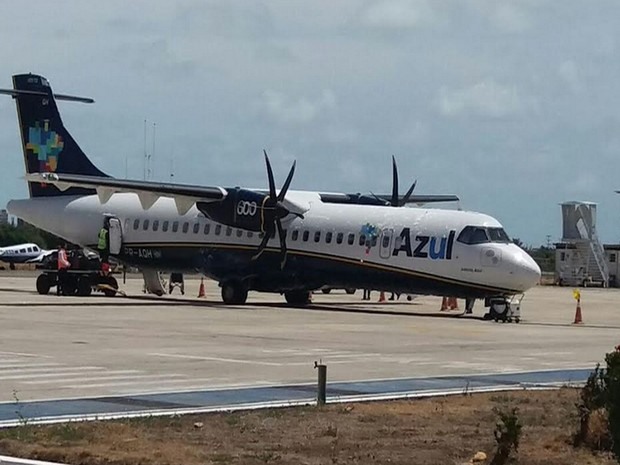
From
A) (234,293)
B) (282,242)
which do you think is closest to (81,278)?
(234,293)

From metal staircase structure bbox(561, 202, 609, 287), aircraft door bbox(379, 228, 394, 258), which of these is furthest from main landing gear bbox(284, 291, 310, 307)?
metal staircase structure bbox(561, 202, 609, 287)

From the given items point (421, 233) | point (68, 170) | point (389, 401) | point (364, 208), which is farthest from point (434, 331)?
point (68, 170)

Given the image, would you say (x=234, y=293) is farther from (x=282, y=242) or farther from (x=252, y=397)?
(x=252, y=397)

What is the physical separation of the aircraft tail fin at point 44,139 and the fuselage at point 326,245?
984 mm

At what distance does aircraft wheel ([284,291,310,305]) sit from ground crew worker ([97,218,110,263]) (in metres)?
5.97

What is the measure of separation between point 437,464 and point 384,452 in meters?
0.69

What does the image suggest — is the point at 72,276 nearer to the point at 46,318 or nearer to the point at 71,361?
the point at 46,318

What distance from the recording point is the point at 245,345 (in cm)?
2206

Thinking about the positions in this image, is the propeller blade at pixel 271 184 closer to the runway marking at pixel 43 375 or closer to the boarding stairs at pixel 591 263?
the runway marking at pixel 43 375

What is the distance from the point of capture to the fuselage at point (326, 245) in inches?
1315

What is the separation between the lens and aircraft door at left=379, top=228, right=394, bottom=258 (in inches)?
1361

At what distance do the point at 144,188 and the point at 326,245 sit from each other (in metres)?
5.46

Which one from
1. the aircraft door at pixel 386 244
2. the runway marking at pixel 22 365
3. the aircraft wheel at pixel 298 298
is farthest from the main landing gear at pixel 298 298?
the runway marking at pixel 22 365

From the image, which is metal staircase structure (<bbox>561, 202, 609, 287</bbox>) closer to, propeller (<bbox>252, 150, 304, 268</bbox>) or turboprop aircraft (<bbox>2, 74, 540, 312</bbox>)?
turboprop aircraft (<bbox>2, 74, 540, 312</bbox>)
